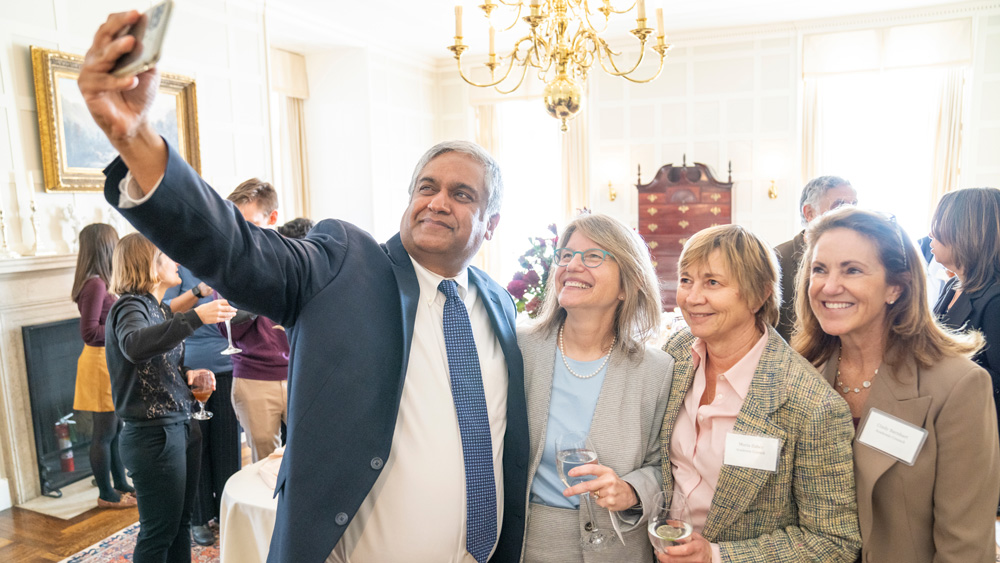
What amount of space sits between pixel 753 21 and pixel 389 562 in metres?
7.33

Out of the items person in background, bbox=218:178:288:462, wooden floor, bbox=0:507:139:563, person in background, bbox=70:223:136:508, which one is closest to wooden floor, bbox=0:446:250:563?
wooden floor, bbox=0:507:139:563

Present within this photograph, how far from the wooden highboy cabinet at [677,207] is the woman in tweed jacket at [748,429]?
578 cm

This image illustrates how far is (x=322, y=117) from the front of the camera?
25.3ft

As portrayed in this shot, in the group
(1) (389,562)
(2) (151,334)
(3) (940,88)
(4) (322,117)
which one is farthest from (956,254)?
(4) (322,117)

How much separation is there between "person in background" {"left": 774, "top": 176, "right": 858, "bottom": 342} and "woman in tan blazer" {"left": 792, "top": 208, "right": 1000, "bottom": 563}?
1338mm

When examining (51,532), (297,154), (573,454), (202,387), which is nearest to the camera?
(573,454)

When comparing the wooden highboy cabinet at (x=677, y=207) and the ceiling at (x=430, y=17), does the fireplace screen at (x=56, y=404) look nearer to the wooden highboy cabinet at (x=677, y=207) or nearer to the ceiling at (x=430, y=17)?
the ceiling at (x=430, y=17)

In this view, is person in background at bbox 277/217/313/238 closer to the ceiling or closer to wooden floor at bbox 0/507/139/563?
wooden floor at bbox 0/507/139/563

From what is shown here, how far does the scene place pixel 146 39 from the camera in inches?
30.3

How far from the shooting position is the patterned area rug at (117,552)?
10.6 ft

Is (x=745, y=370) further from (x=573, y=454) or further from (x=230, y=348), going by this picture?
(x=230, y=348)

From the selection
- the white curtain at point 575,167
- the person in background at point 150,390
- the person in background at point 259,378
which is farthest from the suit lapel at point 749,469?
the white curtain at point 575,167

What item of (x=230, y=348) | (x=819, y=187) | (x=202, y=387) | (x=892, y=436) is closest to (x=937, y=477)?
(x=892, y=436)

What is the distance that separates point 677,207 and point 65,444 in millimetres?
6290
